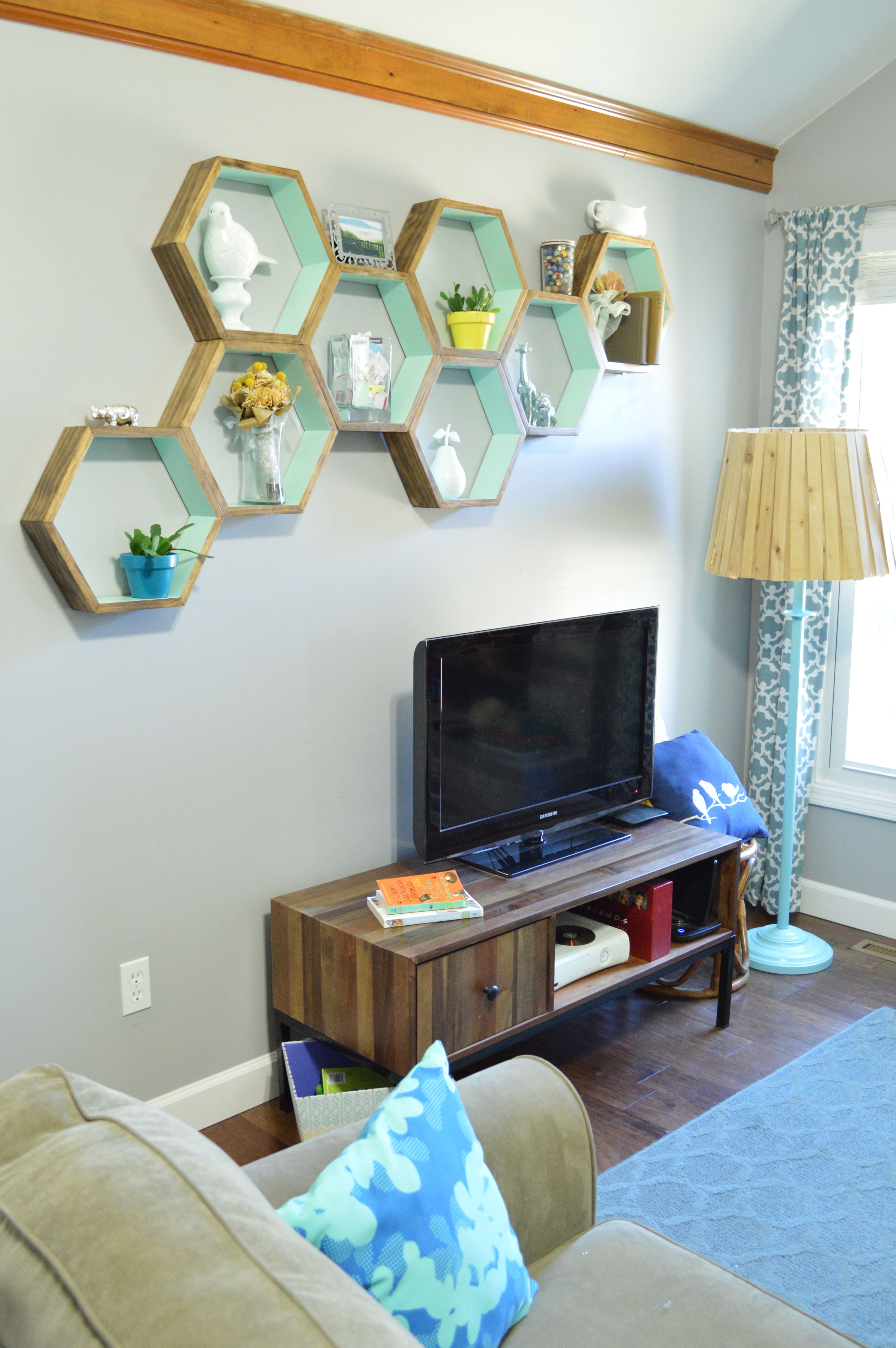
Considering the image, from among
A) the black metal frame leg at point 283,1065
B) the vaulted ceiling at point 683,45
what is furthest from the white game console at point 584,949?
the vaulted ceiling at point 683,45

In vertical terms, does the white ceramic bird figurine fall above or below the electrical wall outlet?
above

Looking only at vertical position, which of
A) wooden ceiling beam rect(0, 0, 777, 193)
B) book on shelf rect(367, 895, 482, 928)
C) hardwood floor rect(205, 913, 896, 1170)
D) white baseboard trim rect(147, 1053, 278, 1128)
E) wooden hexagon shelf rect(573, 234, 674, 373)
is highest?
wooden ceiling beam rect(0, 0, 777, 193)

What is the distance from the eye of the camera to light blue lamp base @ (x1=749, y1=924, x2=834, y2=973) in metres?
3.47

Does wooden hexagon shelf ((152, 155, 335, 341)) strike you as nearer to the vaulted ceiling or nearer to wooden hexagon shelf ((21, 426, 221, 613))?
Answer: wooden hexagon shelf ((21, 426, 221, 613))

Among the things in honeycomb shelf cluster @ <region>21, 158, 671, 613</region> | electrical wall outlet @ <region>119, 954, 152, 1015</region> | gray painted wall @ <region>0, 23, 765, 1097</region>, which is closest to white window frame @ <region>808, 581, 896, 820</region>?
gray painted wall @ <region>0, 23, 765, 1097</region>

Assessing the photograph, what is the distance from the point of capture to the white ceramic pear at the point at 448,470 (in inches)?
112

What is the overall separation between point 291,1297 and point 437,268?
2.50 metres

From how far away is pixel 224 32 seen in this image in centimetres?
229

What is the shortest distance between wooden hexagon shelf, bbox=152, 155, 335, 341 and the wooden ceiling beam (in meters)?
0.23

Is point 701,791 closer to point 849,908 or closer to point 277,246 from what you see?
A: point 849,908

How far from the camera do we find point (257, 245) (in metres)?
2.46

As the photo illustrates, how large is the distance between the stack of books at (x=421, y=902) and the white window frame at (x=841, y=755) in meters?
1.79

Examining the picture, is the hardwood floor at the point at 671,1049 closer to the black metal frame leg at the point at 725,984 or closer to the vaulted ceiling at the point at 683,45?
the black metal frame leg at the point at 725,984

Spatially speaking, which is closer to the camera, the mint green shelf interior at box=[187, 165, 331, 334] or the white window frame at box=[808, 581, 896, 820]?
the mint green shelf interior at box=[187, 165, 331, 334]
